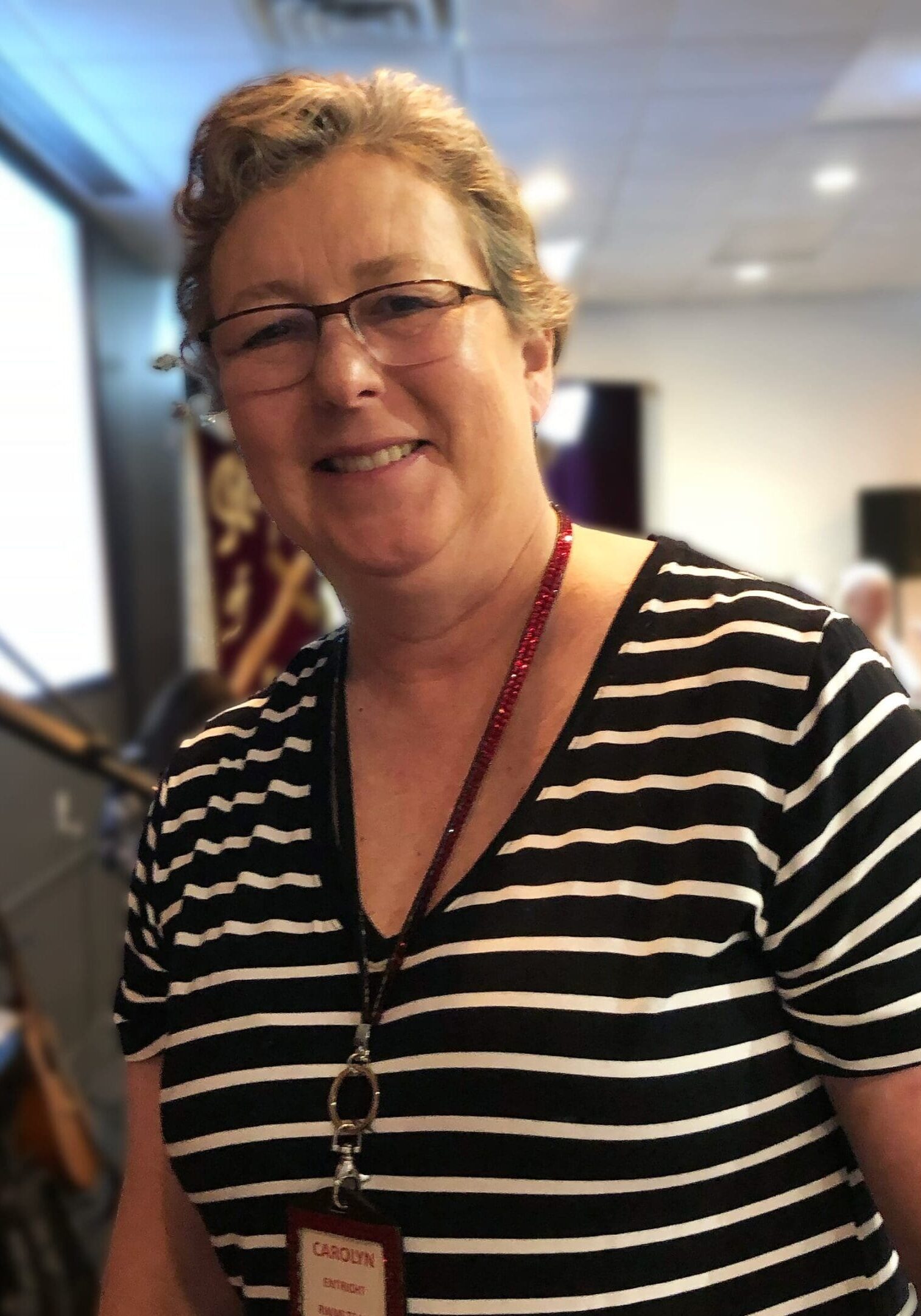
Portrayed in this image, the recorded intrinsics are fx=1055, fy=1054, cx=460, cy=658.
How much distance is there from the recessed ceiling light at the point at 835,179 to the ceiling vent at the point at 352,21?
178 cm

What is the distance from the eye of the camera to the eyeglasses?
706mm

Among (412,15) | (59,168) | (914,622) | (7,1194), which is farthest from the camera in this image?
(914,622)

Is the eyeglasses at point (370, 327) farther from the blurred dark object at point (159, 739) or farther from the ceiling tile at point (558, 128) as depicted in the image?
the ceiling tile at point (558, 128)

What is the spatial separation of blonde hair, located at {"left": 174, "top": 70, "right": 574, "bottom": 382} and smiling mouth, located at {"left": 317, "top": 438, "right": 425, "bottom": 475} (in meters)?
0.12

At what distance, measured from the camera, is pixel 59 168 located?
331 cm

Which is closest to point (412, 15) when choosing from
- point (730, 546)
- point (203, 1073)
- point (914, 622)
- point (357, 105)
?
point (357, 105)

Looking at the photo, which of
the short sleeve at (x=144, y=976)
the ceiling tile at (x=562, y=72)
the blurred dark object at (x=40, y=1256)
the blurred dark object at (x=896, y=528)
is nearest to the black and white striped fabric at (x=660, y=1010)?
the short sleeve at (x=144, y=976)

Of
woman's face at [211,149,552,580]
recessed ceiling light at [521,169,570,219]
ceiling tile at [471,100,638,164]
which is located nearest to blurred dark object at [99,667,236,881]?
ceiling tile at [471,100,638,164]

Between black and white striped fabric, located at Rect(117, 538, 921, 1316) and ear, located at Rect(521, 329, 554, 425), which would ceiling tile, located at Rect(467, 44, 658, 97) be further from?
black and white striped fabric, located at Rect(117, 538, 921, 1316)

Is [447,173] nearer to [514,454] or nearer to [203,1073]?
[514,454]

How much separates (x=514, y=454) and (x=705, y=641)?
0.19 metres

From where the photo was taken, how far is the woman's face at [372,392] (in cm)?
70

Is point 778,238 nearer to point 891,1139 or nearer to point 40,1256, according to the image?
point 40,1256

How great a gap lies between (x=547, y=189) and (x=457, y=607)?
3.31 meters
